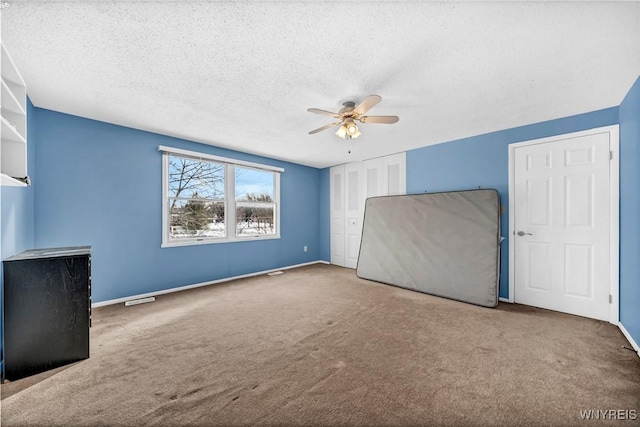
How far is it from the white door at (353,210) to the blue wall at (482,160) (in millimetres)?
1172

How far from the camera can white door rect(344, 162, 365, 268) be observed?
5352 millimetres

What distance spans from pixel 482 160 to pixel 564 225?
126 centimetres

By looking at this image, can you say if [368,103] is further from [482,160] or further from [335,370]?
[482,160]

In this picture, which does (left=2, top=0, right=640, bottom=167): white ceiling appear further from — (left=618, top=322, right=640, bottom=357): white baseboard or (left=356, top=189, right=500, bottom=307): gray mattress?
(left=618, top=322, right=640, bottom=357): white baseboard

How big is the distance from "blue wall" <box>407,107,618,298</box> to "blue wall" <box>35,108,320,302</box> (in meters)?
3.51

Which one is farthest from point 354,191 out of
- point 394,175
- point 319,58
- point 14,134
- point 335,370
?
point 14,134

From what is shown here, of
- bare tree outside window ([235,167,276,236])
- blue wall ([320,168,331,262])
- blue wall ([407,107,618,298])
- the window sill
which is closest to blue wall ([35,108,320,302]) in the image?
the window sill

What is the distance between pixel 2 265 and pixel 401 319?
352cm

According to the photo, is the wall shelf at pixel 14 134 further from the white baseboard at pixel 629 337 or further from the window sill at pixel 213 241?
the white baseboard at pixel 629 337

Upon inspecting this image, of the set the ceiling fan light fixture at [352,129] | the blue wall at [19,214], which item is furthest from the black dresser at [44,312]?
the ceiling fan light fixture at [352,129]

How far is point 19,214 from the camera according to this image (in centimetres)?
233

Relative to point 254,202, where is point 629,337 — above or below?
below

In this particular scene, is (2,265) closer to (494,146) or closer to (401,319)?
(401,319)

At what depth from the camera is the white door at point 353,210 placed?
5352 millimetres
